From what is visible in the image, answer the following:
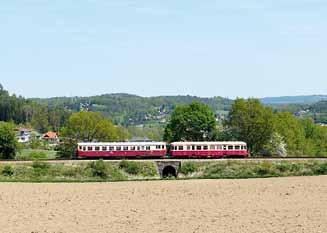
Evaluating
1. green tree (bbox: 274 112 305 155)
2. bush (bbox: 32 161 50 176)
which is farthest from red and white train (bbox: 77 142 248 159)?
green tree (bbox: 274 112 305 155)

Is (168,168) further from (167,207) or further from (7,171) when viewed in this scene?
(167,207)

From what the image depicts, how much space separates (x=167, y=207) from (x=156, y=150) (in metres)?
39.8

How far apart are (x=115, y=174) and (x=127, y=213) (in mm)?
30790

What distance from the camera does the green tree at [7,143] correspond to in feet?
292

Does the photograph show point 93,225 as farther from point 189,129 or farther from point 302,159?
point 189,129

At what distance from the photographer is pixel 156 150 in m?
76.8

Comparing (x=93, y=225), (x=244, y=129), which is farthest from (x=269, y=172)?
(x=93, y=225)

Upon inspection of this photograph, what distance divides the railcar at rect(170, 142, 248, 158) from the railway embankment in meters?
6.14

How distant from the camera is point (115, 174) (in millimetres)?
65125

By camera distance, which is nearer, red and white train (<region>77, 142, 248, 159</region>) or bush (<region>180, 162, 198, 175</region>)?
bush (<region>180, 162, 198, 175</region>)

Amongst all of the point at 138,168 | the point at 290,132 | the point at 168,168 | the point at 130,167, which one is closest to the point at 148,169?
the point at 138,168

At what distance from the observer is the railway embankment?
63.9 meters

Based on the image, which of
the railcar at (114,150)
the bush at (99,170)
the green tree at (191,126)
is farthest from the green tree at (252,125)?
the bush at (99,170)

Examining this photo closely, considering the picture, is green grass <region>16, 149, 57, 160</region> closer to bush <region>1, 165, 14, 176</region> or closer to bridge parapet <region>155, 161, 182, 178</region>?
bush <region>1, 165, 14, 176</region>
